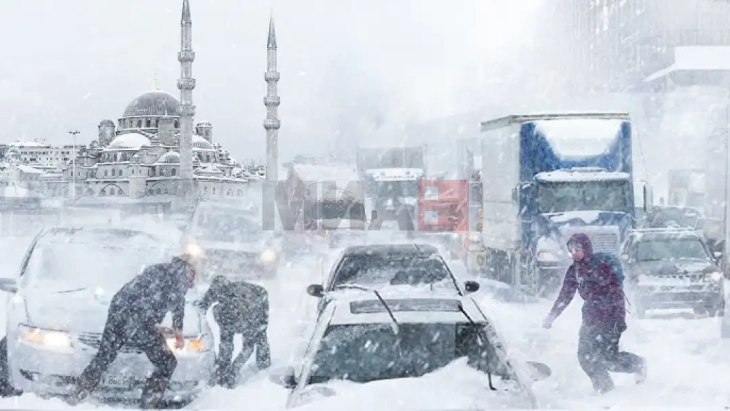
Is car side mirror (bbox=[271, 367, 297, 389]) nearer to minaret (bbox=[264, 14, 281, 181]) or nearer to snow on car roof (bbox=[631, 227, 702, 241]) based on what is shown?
snow on car roof (bbox=[631, 227, 702, 241])

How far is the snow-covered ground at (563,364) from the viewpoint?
6.55 metres

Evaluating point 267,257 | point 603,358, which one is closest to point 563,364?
point 603,358

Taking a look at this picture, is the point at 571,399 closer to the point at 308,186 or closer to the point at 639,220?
the point at 639,220

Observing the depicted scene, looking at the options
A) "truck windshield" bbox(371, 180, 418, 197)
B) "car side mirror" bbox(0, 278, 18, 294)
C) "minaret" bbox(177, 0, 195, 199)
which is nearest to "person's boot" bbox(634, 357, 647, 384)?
"car side mirror" bbox(0, 278, 18, 294)

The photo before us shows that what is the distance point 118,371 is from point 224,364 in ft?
5.19

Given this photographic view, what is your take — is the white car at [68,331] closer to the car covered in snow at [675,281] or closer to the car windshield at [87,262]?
the car windshield at [87,262]

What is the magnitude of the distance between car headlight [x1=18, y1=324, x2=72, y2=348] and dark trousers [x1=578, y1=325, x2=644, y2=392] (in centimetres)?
450

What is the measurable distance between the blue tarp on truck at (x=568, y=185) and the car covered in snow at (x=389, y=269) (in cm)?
653

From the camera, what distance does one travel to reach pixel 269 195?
113 feet

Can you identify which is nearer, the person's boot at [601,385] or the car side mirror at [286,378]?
the car side mirror at [286,378]

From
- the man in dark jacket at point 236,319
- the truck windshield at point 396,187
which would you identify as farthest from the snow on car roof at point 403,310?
the truck windshield at point 396,187

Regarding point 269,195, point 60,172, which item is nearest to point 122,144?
point 60,172

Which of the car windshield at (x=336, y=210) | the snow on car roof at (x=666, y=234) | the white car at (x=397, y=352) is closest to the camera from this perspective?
the white car at (x=397, y=352)

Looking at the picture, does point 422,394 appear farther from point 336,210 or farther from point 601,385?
point 336,210
